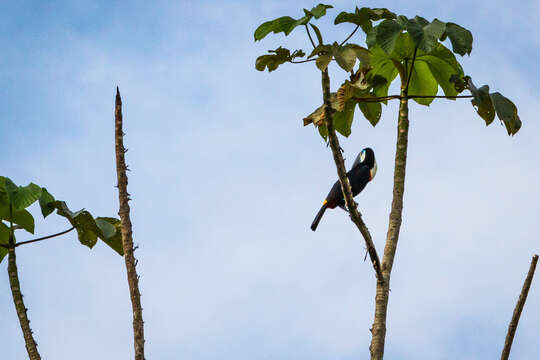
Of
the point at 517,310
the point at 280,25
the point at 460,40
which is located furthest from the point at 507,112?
the point at 280,25

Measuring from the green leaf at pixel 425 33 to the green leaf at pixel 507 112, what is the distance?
836mm

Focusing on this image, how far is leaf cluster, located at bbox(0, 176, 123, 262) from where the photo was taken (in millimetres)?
7316

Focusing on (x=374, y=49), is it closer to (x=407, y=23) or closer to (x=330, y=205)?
(x=407, y=23)

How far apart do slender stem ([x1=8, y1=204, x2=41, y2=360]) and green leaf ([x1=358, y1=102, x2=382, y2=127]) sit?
3.72 metres

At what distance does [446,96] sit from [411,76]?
42cm

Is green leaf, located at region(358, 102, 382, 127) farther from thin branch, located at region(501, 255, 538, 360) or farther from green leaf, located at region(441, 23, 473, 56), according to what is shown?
thin branch, located at region(501, 255, 538, 360)

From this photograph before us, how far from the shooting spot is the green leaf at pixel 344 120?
8297 mm

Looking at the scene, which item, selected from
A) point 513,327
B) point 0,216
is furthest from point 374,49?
point 0,216

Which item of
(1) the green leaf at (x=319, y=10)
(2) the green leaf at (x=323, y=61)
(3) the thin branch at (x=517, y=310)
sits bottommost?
(3) the thin branch at (x=517, y=310)

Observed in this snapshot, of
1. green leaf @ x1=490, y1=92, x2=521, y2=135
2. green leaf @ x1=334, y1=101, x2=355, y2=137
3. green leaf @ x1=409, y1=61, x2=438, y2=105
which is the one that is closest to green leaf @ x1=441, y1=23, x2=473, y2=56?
green leaf @ x1=490, y1=92, x2=521, y2=135

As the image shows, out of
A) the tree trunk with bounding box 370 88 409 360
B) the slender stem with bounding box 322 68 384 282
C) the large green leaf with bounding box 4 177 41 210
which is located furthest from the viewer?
the large green leaf with bounding box 4 177 41 210

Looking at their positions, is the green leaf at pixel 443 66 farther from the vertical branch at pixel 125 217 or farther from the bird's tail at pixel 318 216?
the vertical branch at pixel 125 217

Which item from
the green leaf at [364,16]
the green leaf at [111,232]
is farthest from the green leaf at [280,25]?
the green leaf at [111,232]

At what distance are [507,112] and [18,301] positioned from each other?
4735mm
